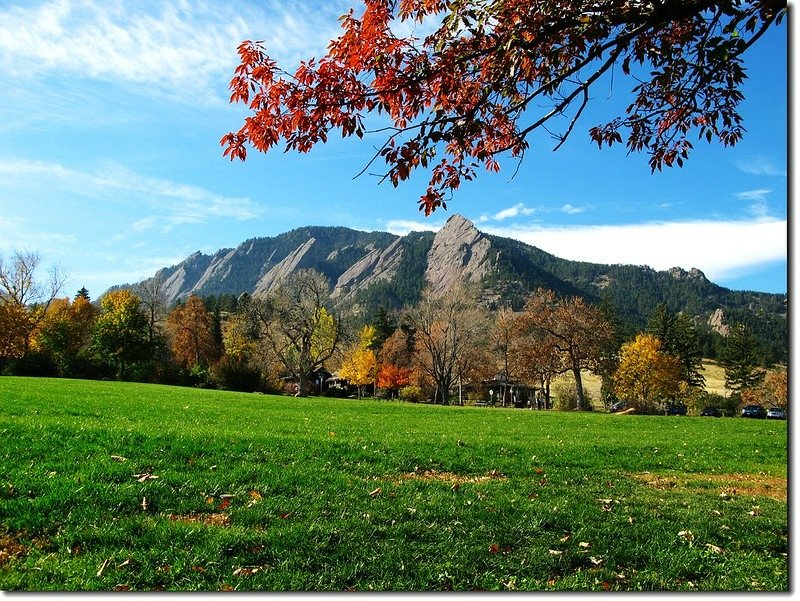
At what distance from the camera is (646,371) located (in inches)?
2424

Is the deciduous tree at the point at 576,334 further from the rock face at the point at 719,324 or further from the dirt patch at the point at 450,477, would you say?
the rock face at the point at 719,324

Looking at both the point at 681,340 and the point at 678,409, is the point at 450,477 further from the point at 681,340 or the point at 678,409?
A: the point at 681,340

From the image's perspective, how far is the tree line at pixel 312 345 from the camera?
49906 mm

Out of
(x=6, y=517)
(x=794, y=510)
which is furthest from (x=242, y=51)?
(x=794, y=510)

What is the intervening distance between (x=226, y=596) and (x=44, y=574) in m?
1.66

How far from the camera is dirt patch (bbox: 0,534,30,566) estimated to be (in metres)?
5.07

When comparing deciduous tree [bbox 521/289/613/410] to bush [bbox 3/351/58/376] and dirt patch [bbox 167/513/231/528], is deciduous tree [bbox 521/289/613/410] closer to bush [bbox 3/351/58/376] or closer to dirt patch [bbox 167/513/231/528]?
dirt patch [bbox 167/513/231/528]

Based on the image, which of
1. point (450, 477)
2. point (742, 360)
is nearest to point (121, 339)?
point (450, 477)

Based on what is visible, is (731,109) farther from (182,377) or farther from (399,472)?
(182,377)

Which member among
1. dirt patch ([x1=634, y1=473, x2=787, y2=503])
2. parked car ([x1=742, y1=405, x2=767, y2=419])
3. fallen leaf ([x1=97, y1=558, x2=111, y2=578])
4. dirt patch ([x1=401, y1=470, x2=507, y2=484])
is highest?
fallen leaf ([x1=97, y1=558, x2=111, y2=578])

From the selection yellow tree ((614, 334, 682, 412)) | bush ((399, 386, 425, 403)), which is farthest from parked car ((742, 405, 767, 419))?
bush ((399, 386, 425, 403))

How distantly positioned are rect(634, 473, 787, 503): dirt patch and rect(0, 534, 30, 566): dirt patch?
980 centimetres

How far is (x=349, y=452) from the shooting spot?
424 inches

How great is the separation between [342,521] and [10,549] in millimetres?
3272
